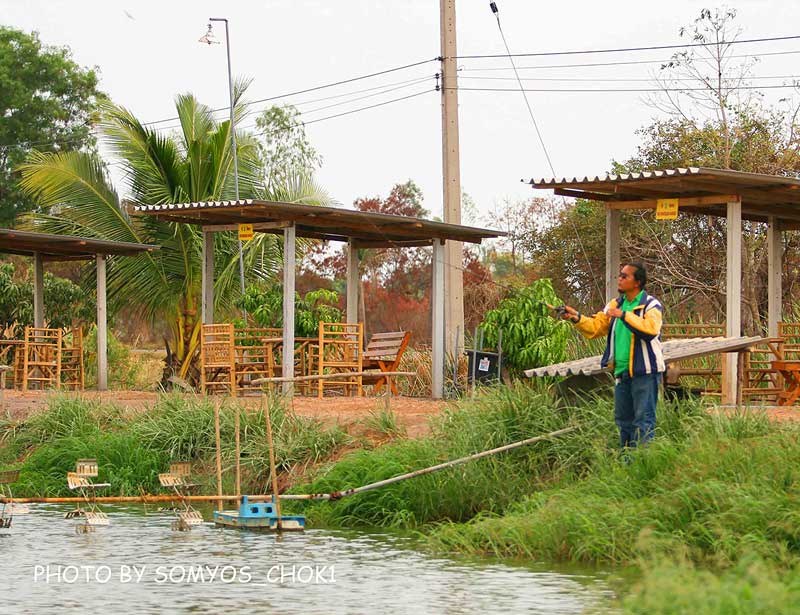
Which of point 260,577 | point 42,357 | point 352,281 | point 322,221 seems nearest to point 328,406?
point 322,221

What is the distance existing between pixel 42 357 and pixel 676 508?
43.1 ft

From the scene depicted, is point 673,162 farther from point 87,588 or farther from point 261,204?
point 87,588

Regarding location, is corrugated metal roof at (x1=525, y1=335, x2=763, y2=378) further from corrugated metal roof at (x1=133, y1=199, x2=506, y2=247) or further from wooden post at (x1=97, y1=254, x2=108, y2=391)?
wooden post at (x1=97, y1=254, x2=108, y2=391)

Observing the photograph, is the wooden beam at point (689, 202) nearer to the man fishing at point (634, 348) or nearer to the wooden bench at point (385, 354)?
the wooden bench at point (385, 354)

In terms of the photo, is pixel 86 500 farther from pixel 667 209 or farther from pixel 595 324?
pixel 667 209

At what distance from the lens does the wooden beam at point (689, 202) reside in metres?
15.7

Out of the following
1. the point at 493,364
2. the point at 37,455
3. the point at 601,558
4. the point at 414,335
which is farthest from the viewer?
the point at 414,335

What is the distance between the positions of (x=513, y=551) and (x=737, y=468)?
174cm

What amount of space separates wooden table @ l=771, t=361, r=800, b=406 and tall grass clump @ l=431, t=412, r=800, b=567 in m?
4.52

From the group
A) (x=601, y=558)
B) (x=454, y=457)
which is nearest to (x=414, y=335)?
(x=454, y=457)

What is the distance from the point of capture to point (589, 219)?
28.0 m

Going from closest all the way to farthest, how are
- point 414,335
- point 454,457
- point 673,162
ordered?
point 454,457 < point 673,162 < point 414,335

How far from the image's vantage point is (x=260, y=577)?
9.95m

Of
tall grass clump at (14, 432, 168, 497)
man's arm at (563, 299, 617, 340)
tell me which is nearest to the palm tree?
tall grass clump at (14, 432, 168, 497)
